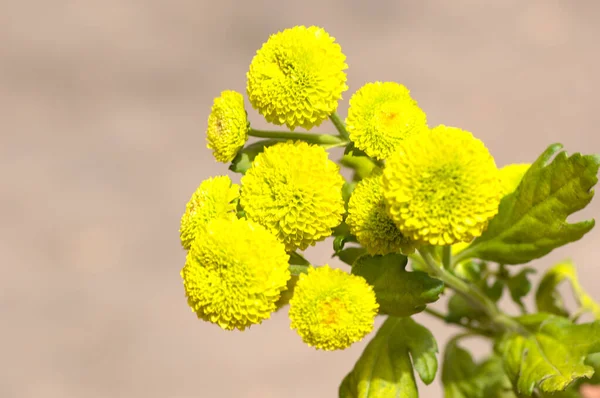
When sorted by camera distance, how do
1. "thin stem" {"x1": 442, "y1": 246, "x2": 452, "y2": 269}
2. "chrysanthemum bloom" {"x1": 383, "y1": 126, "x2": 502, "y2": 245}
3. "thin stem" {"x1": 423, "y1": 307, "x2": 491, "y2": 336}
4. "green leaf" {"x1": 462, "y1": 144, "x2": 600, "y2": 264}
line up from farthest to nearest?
"thin stem" {"x1": 423, "y1": 307, "x2": 491, "y2": 336} < "thin stem" {"x1": 442, "y1": 246, "x2": 452, "y2": 269} < "green leaf" {"x1": 462, "y1": 144, "x2": 600, "y2": 264} < "chrysanthemum bloom" {"x1": 383, "y1": 126, "x2": 502, "y2": 245}

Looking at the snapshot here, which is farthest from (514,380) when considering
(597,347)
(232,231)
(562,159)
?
(232,231)

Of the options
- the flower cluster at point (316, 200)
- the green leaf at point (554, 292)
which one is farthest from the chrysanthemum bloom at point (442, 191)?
the green leaf at point (554, 292)

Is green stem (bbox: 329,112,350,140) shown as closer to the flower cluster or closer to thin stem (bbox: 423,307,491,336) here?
the flower cluster

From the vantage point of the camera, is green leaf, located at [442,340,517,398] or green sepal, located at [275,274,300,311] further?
green leaf, located at [442,340,517,398]

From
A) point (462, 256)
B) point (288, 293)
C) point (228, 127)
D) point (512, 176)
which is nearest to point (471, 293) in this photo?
point (462, 256)

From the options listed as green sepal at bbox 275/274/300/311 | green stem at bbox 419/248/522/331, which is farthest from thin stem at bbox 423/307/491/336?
green sepal at bbox 275/274/300/311

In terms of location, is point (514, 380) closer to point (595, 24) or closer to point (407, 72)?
point (407, 72)
